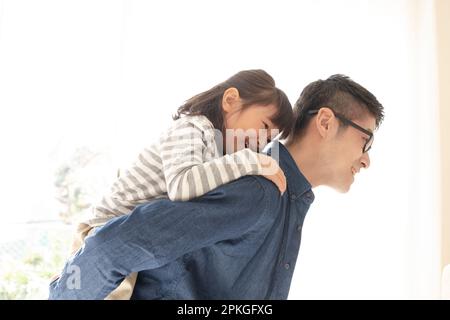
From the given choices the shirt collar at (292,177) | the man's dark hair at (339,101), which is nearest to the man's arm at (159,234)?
the shirt collar at (292,177)

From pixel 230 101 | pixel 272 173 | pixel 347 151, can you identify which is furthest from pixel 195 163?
pixel 347 151

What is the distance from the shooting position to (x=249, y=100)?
116 centimetres

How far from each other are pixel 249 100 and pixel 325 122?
0.65 feet

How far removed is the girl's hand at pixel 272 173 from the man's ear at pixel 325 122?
0.80 ft

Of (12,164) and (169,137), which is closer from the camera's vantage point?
(169,137)

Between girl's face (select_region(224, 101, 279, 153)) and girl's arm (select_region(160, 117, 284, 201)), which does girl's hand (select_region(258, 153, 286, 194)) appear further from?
girl's face (select_region(224, 101, 279, 153))

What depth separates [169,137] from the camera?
100 centimetres

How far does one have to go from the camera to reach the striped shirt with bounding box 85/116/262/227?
34.7 inches

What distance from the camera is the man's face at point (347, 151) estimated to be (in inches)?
44.3

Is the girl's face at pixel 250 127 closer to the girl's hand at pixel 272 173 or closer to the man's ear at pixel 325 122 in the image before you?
the man's ear at pixel 325 122

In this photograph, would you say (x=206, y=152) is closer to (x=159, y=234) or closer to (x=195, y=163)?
(x=195, y=163)
